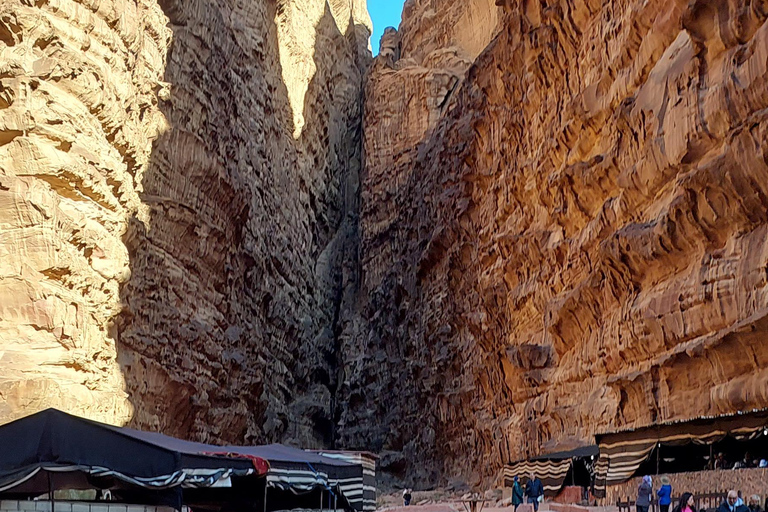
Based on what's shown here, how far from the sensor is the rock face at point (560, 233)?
21797mm

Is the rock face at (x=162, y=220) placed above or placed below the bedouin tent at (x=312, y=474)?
above

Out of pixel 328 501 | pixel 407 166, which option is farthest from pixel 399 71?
pixel 328 501

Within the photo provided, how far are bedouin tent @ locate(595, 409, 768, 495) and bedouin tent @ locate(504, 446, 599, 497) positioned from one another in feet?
11.6

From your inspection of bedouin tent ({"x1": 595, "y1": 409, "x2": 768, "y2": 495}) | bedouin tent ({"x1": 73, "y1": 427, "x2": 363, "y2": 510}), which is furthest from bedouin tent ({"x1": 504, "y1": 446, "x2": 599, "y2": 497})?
bedouin tent ({"x1": 73, "y1": 427, "x2": 363, "y2": 510})

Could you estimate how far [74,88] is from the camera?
93.2ft

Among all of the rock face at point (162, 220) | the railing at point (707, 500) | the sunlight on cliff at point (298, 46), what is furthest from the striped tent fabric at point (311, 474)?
the sunlight on cliff at point (298, 46)

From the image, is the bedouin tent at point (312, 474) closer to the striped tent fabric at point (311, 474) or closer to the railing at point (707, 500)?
the striped tent fabric at point (311, 474)

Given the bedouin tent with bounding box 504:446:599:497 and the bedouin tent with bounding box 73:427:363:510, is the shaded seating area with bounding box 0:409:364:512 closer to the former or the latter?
the bedouin tent with bounding box 73:427:363:510

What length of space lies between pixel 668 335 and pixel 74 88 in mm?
19611

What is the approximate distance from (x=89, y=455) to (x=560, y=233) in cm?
2454

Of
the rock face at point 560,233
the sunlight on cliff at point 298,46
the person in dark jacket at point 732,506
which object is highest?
the sunlight on cliff at point 298,46

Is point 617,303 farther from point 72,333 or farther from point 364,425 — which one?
point 364,425

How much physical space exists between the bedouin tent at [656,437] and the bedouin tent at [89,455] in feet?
38.0

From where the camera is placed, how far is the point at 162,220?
3359 centimetres
